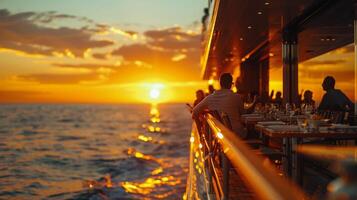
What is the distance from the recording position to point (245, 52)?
18672 millimetres

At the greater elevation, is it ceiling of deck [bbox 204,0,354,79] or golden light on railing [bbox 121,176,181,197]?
ceiling of deck [bbox 204,0,354,79]

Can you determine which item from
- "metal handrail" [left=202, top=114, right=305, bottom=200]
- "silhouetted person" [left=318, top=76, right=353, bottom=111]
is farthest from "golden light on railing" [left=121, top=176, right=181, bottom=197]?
→ "metal handrail" [left=202, top=114, right=305, bottom=200]

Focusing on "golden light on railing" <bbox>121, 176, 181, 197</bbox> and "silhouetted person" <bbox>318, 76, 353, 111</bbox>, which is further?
"golden light on railing" <bbox>121, 176, 181, 197</bbox>

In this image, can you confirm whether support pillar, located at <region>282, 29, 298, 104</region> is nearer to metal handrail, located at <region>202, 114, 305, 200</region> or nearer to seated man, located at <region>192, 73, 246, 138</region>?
seated man, located at <region>192, 73, 246, 138</region>

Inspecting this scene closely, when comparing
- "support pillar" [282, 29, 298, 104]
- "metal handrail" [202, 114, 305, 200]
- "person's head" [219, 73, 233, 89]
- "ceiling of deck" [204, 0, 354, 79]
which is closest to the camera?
"metal handrail" [202, 114, 305, 200]

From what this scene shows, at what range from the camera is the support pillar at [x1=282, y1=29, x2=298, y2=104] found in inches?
460

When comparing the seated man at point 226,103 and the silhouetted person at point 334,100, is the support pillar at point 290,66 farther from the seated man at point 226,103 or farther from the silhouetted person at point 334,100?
the seated man at point 226,103

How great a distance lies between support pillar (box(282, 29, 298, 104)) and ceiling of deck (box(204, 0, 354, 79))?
30 centimetres

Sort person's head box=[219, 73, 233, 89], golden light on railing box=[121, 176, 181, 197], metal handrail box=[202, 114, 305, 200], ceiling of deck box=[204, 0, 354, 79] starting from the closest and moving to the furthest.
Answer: metal handrail box=[202, 114, 305, 200]
person's head box=[219, 73, 233, 89]
ceiling of deck box=[204, 0, 354, 79]
golden light on railing box=[121, 176, 181, 197]

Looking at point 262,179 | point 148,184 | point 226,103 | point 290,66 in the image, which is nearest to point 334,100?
point 226,103

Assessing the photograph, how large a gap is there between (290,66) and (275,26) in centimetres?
112

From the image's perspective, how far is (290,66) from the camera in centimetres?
1205

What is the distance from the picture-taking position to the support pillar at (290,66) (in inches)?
460

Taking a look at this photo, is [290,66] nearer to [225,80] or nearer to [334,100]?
[334,100]
